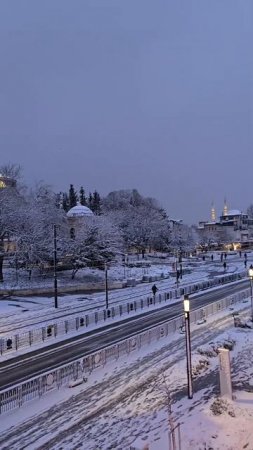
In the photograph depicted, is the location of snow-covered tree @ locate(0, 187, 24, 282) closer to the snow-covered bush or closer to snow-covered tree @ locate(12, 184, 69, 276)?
snow-covered tree @ locate(12, 184, 69, 276)

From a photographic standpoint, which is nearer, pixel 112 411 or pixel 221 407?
pixel 221 407

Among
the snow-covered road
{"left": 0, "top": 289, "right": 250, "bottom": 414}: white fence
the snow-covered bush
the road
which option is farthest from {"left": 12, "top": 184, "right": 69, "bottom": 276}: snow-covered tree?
the snow-covered bush

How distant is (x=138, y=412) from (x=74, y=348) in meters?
11.2

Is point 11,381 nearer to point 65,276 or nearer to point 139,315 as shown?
point 139,315

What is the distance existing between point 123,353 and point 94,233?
1742 inches

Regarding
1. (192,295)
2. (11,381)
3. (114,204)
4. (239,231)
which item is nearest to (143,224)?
(114,204)

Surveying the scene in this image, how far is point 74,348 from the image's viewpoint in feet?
87.5

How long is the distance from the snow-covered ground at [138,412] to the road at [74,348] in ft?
10.6

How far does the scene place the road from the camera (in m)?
22.2

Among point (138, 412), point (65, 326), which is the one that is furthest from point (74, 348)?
point (138, 412)

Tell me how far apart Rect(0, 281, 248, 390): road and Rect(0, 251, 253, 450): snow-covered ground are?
3222 mm

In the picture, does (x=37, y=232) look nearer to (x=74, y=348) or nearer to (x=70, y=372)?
(x=74, y=348)

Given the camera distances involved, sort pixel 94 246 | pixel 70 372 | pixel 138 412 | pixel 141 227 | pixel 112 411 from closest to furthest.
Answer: pixel 138 412, pixel 112 411, pixel 70 372, pixel 94 246, pixel 141 227

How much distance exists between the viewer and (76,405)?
17.0 m
